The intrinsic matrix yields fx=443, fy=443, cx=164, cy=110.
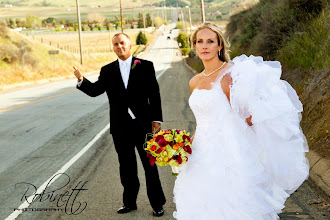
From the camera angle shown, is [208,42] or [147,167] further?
[147,167]

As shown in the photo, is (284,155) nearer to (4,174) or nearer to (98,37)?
(4,174)

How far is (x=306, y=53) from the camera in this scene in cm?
1234

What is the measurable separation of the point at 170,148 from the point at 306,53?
30.8 ft

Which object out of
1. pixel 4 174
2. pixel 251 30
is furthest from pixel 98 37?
pixel 4 174

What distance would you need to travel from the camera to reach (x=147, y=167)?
226 inches

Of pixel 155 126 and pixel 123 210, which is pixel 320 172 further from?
pixel 123 210

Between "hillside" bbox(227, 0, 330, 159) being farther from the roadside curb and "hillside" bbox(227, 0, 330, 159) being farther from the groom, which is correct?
the groom

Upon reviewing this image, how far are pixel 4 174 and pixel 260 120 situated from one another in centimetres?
576

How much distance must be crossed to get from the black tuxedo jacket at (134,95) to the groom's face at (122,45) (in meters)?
0.18

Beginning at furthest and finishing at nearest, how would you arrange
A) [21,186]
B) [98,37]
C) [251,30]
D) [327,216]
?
[98,37]
[251,30]
[21,186]
[327,216]

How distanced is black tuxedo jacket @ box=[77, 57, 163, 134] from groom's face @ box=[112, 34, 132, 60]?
0.59 ft

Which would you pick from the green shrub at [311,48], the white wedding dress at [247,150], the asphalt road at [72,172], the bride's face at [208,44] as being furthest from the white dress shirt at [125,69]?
the green shrub at [311,48]

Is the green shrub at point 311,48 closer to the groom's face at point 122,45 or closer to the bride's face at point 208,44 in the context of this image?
the groom's face at point 122,45

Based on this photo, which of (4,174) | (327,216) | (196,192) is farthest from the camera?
(4,174)
